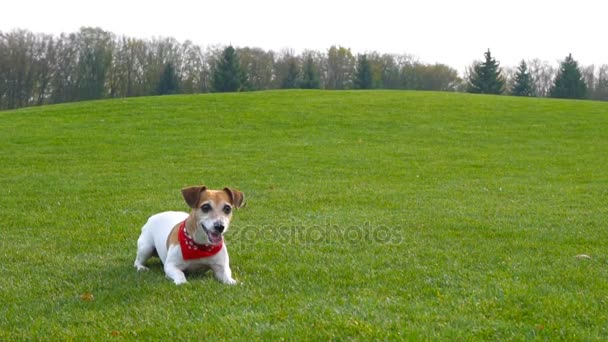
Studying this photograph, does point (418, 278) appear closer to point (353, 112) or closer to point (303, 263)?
point (303, 263)

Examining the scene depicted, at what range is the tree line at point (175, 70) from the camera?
7106 centimetres

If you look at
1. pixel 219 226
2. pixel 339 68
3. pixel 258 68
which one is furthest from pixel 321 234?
pixel 339 68

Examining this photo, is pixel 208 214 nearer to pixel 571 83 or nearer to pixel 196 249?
pixel 196 249

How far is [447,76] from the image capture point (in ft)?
295

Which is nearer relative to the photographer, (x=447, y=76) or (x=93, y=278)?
(x=93, y=278)

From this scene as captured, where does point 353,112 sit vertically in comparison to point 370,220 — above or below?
above

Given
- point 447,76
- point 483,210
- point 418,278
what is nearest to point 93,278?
point 418,278

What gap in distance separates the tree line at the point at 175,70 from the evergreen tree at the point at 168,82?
123 mm

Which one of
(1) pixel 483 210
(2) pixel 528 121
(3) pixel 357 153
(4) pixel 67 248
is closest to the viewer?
(4) pixel 67 248

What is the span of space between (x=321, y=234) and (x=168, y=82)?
68644 mm

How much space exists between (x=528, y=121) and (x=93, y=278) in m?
29.1

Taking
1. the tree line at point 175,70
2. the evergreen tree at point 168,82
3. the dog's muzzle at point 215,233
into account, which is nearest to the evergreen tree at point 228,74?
the tree line at point 175,70

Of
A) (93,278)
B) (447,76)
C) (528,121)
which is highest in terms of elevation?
(447,76)

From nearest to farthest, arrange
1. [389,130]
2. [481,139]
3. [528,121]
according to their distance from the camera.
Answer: [481,139] → [389,130] → [528,121]
